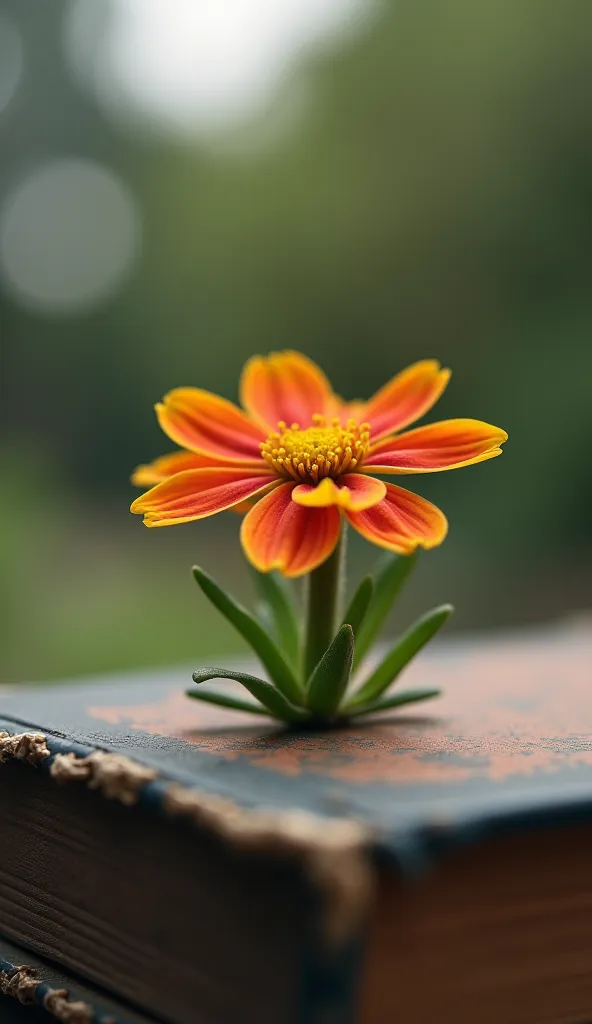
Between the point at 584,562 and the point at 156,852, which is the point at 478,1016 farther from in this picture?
the point at 584,562

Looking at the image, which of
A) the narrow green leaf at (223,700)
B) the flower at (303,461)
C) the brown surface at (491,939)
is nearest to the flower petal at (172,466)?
the flower at (303,461)

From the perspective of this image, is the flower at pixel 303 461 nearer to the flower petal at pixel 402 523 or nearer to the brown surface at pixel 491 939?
the flower petal at pixel 402 523

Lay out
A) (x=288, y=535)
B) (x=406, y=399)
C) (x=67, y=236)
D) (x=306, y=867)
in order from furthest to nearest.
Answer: (x=67, y=236) → (x=406, y=399) → (x=288, y=535) → (x=306, y=867)

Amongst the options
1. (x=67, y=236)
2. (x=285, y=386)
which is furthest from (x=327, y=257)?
(x=285, y=386)

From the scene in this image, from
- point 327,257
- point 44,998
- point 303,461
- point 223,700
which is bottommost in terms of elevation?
point 44,998

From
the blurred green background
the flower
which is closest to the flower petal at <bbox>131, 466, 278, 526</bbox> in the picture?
the flower

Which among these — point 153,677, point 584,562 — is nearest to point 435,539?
point 153,677

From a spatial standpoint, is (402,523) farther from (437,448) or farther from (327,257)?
(327,257)

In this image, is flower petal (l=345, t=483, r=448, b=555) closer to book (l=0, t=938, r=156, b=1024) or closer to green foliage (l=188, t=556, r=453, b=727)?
green foliage (l=188, t=556, r=453, b=727)
